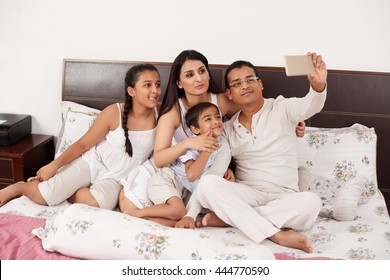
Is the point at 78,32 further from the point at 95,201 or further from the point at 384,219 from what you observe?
the point at 384,219

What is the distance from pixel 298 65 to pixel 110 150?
1003 mm

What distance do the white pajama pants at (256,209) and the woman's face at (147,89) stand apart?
1.63 ft

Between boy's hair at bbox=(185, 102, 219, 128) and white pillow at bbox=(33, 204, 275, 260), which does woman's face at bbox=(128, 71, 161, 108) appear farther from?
white pillow at bbox=(33, 204, 275, 260)

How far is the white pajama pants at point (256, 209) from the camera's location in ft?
A: 5.58

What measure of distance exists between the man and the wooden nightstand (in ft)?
3.57

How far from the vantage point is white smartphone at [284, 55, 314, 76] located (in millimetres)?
1619

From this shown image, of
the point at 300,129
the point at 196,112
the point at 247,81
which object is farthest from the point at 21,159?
the point at 300,129

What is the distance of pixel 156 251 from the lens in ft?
4.51

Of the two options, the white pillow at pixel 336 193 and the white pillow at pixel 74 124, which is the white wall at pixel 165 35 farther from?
the white pillow at pixel 336 193

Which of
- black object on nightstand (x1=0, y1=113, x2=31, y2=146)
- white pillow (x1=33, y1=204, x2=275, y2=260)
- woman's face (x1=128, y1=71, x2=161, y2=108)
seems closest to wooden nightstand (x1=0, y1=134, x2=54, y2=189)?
black object on nightstand (x1=0, y1=113, x2=31, y2=146)

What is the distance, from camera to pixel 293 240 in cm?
166

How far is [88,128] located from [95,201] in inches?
21.6

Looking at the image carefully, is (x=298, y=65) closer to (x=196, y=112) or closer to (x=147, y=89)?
(x=196, y=112)
